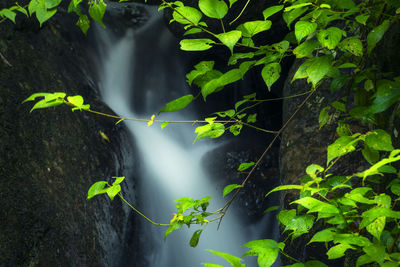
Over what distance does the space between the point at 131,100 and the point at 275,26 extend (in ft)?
9.00

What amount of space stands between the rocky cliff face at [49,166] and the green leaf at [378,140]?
2.28 metres

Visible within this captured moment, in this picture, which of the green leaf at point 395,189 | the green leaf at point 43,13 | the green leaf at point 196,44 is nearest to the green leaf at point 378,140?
the green leaf at point 395,189

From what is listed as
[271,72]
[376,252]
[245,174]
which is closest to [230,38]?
[271,72]

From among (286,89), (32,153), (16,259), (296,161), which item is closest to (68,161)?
(32,153)

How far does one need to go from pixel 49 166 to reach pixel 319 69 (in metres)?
2.63

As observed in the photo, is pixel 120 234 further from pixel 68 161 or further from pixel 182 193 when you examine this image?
pixel 182 193

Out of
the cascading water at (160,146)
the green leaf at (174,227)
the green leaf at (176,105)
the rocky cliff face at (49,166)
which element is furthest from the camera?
the cascading water at (160,146)

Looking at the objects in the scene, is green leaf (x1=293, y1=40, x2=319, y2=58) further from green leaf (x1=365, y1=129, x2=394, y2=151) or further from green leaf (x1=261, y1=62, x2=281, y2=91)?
green leaf (x1=365, y1=129, x2=394, y2=151)

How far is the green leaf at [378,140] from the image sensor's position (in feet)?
3.86

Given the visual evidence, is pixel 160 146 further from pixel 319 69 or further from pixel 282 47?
pixel 319 69

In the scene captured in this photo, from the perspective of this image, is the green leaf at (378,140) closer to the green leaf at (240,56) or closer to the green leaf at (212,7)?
the green leaf at (240,56)

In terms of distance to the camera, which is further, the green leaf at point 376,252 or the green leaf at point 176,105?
the green leaf at point 176,105

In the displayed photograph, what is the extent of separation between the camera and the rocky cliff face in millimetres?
2684

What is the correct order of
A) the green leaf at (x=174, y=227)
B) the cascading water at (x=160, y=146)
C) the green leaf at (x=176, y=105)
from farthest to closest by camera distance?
1. the cascading water at (x=160, y=146)
2. the green leaf at (x=174, y=227)
3. the green leaf at (x=176, y=105)
